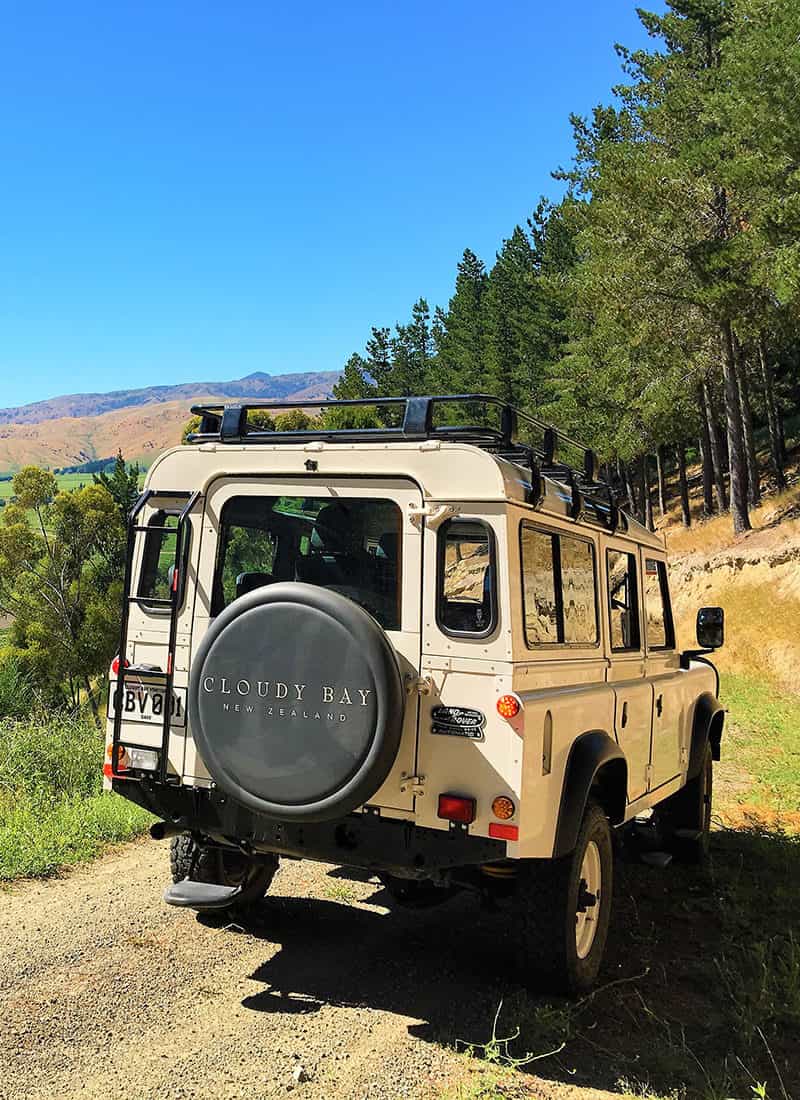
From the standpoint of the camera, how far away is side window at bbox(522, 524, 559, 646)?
3.98 meters

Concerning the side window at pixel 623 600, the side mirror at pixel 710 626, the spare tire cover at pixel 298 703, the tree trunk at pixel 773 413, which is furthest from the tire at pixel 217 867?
the tree trunk at pixel 773 413

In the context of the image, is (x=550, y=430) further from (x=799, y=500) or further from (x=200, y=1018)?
(x=799, y=500)

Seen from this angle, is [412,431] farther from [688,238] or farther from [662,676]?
[688,238]

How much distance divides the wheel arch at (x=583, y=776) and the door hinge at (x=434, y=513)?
124 cm

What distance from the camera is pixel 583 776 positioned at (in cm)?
406

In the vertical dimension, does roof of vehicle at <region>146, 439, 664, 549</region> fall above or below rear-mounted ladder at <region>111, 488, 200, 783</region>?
above

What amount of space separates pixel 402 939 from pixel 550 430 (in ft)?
9.74

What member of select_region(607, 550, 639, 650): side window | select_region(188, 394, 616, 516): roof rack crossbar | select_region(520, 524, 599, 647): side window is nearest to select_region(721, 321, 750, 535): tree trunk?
select_region(607, 550, 639, 650): side window

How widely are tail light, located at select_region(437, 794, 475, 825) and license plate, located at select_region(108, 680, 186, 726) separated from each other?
4.37 feet

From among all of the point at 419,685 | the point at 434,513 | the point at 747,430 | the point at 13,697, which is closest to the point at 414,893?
the point at 419,685

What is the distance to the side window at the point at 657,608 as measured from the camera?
19.4ft

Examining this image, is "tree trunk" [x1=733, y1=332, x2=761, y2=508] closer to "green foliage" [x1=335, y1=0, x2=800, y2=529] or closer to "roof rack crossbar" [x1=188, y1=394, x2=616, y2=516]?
"green foliage" [x1=335, y1=0, x2=800, y2=529]

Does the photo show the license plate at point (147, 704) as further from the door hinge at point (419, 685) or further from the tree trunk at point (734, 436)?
the tree trunk at point (734, 436)

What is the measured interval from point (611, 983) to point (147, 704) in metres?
2.77
